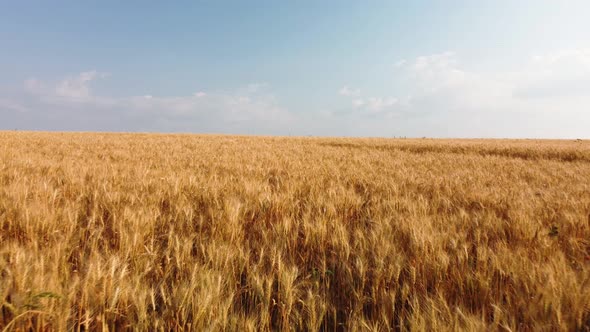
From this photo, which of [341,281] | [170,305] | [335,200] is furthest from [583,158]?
[170,305]

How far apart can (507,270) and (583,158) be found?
1736 centimetres

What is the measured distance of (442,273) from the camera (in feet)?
5.04

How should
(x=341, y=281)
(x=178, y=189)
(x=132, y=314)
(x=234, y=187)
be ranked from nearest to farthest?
(x=132, y=314)
(x=341, y=281)
(x=178, y=189)
(x=234, y=187)

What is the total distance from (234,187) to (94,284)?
2.51m

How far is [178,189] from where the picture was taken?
10.9 feet

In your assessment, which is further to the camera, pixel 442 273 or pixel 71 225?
pixel 71 225

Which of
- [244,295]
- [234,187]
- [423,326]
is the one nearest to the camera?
[423,326]

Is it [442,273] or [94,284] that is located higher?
[94,284]

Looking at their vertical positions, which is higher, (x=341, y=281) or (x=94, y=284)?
(x=94, y=284)

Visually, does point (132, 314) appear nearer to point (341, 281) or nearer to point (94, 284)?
point (94, 284)

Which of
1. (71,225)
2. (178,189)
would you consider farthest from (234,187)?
(71,225)

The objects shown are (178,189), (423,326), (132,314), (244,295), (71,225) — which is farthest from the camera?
(178,189)

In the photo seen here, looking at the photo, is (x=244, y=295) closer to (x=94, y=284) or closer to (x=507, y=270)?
Result: (x=94, y=284)

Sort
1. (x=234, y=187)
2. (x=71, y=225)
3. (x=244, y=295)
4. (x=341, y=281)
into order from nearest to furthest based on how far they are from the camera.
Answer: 1. (x=244, y=295)
2. (x=341, y=281)
3. (x=71, y=225)
4. (x=234, y=187)
